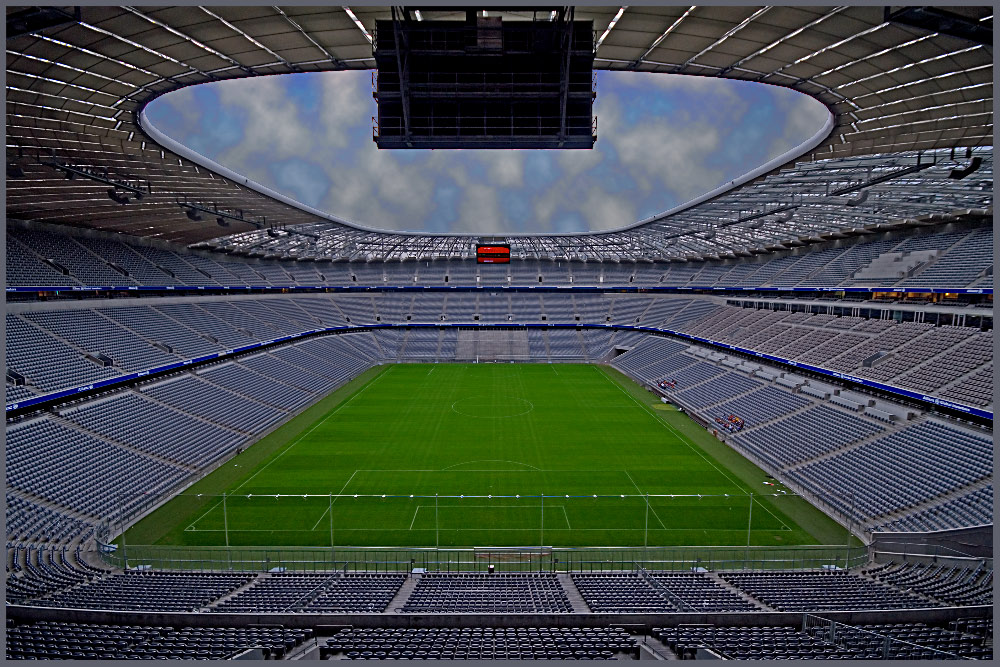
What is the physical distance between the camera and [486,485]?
21.0m

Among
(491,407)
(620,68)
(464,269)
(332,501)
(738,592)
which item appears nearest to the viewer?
(738,592)

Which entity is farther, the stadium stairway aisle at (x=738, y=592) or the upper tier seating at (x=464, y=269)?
the upper tier seating at (x=464, y=269)

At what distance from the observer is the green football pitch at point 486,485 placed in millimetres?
16938

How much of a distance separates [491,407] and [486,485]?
1324 cm

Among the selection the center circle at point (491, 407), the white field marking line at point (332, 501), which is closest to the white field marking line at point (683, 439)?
the center circle at point (491, 407)

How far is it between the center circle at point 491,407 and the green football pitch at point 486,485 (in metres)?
0.14

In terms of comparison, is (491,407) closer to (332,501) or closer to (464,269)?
(332,501)

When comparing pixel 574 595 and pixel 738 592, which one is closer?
pixel 574 595

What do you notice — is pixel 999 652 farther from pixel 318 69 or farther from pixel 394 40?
pixel 318 69

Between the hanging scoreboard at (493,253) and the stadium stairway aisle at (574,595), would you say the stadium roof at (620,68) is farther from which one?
the hanging scoreboard at (493,253)

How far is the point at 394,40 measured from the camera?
10188 mm

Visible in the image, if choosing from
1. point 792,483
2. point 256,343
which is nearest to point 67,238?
point 256,343

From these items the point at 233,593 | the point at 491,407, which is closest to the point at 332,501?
the point at 233,593

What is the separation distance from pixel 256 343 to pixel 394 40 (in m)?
34.6
